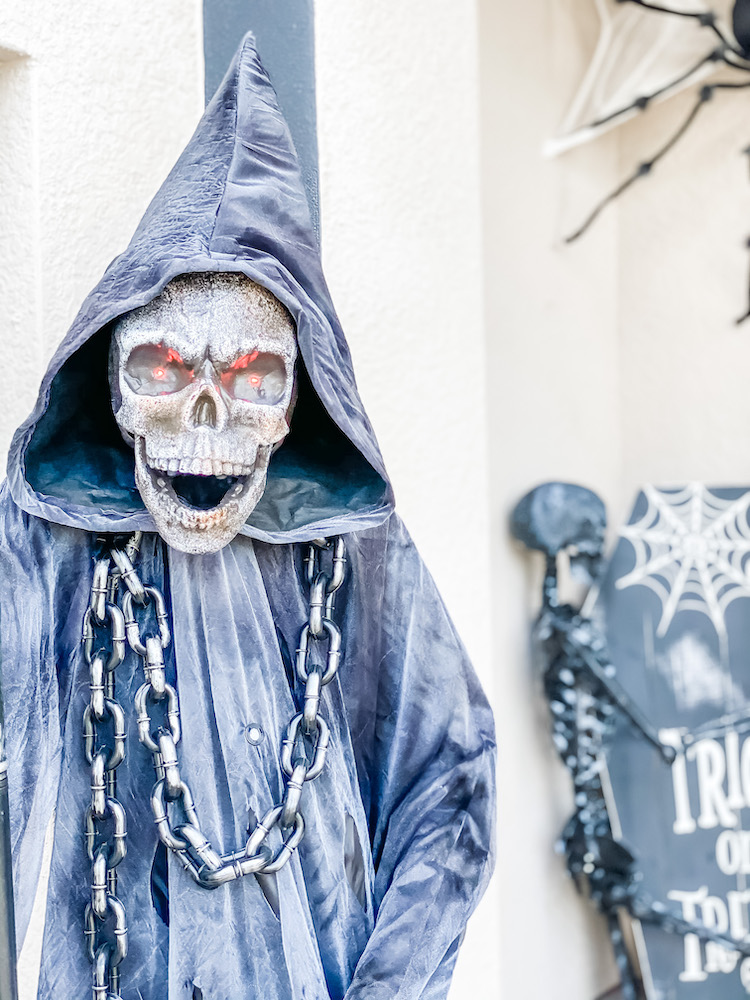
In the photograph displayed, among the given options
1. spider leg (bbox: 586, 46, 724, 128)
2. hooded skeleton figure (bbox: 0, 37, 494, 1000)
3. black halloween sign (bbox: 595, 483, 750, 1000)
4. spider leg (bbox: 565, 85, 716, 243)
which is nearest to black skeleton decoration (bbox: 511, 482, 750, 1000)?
black halloween sign (bbox: 595, 483, 750, 1000)

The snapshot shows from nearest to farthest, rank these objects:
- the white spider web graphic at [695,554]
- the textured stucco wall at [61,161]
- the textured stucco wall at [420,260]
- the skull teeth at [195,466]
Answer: the skull teeth at [195,466] → the textured stucco wall at [61,161] → the textured stucco wall at [420,260] → the white spider web graphic at [695,554]

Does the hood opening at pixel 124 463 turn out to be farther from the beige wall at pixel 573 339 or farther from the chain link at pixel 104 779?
the beige wall at pixel 573 339

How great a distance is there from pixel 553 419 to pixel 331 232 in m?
0.73

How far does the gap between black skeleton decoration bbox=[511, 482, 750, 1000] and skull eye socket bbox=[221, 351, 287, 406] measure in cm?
102

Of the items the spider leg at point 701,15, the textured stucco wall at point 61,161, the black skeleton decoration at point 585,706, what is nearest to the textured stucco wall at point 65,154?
the textured stucco wall at point 61,161

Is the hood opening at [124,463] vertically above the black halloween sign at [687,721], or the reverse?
the hood opening at [124,463]

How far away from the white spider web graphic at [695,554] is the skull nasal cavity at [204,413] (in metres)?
1.33

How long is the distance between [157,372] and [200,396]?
53 millimetres

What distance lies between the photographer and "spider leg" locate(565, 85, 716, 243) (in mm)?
2008

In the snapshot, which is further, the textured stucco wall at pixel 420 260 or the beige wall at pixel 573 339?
the beige wall at pixel 573 339

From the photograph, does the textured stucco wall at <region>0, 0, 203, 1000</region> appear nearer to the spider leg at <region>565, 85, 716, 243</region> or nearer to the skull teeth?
the skull teeth

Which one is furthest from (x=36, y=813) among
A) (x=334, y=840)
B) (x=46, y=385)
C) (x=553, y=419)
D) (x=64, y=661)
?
(x=553, y=419)

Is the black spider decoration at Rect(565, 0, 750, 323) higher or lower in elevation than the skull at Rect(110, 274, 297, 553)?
higher

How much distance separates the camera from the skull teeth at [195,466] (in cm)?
82
